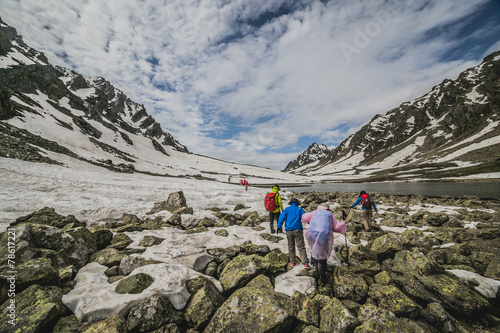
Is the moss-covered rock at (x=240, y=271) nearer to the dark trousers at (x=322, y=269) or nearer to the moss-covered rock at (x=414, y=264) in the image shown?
the dark trousers at (x=322, y=269)

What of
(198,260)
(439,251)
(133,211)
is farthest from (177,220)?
(439,251)

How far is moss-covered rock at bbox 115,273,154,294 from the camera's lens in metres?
5.58

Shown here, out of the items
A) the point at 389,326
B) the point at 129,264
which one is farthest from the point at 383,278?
the point at 129,264

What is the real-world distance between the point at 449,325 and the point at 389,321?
1623 millimetres

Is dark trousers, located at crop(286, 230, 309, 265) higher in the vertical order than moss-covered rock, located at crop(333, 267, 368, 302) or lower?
higher

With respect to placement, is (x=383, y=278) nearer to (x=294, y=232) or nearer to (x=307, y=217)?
(x=307, y=217)

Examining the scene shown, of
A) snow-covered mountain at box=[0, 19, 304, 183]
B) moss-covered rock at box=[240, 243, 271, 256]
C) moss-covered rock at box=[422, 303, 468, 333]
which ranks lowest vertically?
moss-covered rock at box=[422, 303, 468, 333]

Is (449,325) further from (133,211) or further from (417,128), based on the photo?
(417,128)

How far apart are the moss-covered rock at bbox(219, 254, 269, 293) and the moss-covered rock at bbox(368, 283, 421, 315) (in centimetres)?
349

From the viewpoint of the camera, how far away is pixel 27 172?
21.0 m

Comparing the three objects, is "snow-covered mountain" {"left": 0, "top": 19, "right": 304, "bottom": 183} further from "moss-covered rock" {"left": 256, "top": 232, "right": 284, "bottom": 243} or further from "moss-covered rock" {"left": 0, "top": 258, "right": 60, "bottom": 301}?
"moss-covered rock" {"left": 256, "top": 232, "right": 284, "bottom": 243}

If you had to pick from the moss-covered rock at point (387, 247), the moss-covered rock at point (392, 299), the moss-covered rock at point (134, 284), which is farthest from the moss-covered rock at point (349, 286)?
the moss-covered rock at point (134, 284)

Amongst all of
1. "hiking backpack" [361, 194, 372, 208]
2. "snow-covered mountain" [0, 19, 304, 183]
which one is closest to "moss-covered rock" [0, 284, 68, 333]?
"hiking backpack" [361, 194, 372, 208]

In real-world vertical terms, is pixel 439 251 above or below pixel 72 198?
below
